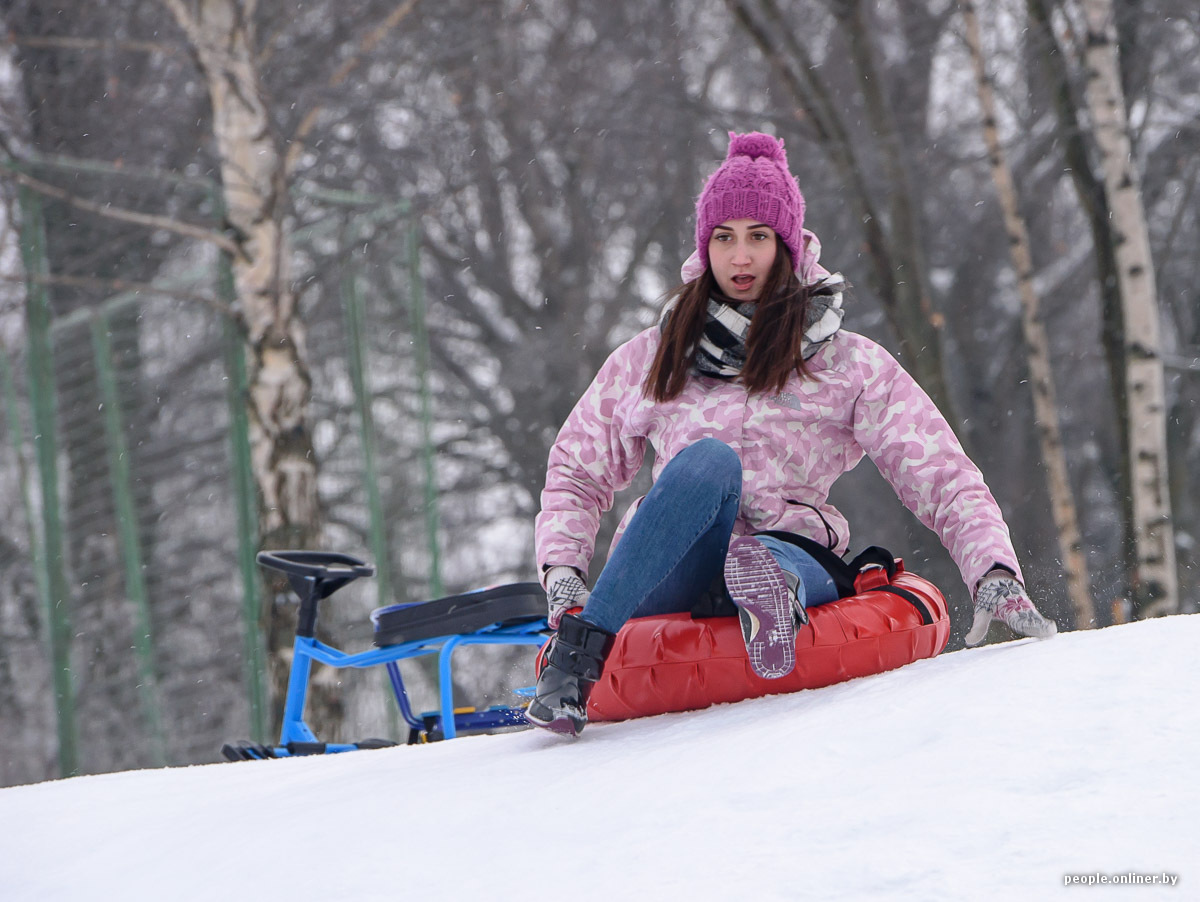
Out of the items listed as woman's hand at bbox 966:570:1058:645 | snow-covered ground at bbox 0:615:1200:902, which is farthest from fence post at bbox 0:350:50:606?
woman's hand at bbox 966:570:1058:645

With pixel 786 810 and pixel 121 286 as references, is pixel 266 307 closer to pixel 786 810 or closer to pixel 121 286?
pixel 121 286

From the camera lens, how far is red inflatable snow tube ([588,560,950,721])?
2557 millimetres

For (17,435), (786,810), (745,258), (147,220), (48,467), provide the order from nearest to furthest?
(786,810) → (745,258) → (147,220) → (48,467) → (17,435)

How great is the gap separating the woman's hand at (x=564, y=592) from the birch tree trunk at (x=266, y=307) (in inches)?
128

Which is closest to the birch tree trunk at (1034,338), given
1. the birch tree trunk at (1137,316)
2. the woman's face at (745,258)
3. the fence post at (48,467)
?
the birch tree trunk at (1137,316)

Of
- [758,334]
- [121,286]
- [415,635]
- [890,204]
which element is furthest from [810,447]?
[890,204]

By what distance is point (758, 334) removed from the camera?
2.72m

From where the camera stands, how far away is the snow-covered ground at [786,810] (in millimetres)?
1582

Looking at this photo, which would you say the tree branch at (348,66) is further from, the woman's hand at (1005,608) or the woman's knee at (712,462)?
the woman's hand at (1005,608)

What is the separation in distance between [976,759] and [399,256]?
5.65 metres

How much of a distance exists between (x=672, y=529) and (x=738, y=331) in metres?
0.51

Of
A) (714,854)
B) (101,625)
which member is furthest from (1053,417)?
(714,854)

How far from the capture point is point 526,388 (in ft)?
39.1

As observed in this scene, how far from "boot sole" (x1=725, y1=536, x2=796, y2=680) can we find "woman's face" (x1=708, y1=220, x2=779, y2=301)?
2.12 feet
